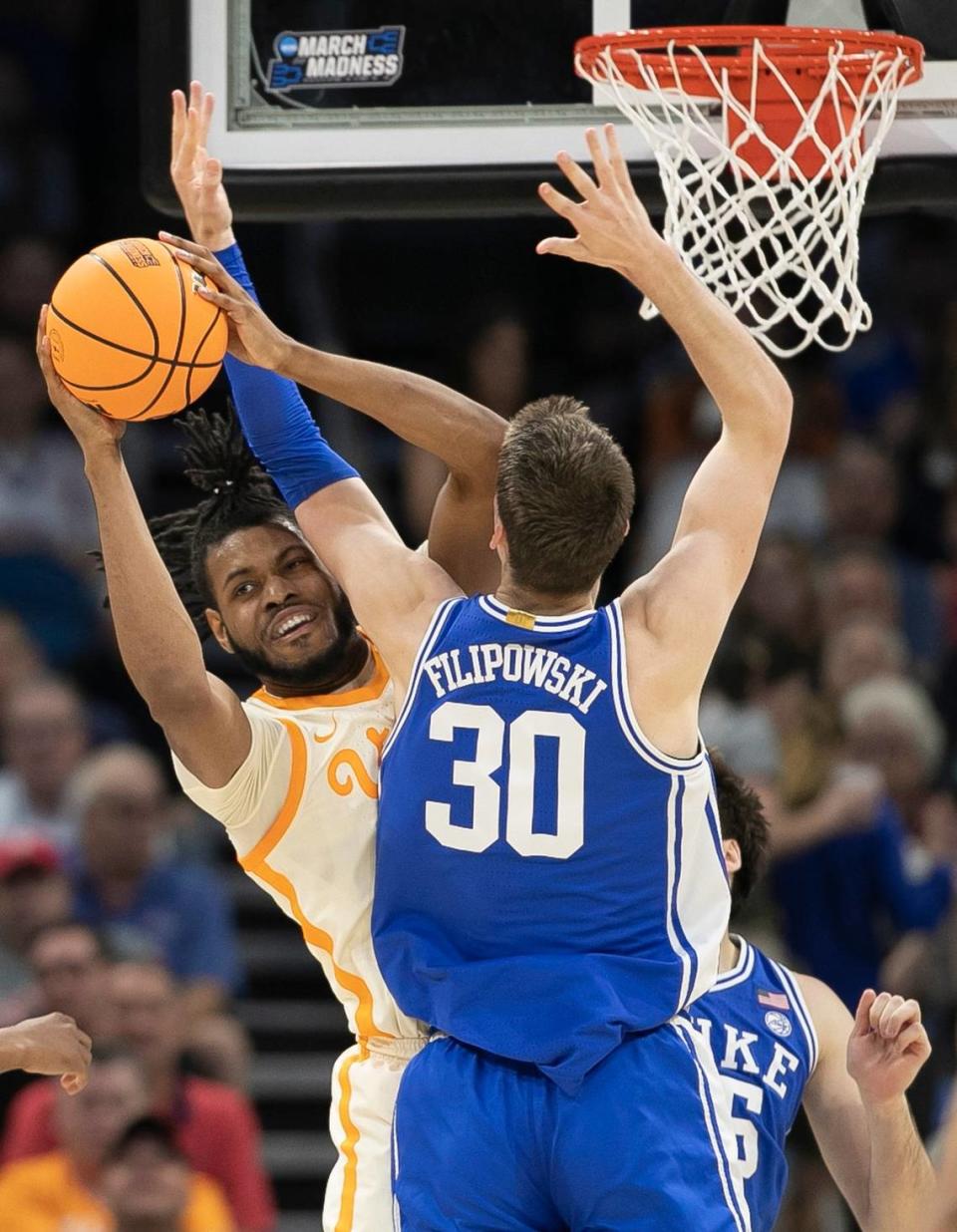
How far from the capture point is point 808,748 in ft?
22.8

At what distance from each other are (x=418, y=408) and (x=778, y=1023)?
133 cm

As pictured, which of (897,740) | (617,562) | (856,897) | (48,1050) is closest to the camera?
(48,1050)

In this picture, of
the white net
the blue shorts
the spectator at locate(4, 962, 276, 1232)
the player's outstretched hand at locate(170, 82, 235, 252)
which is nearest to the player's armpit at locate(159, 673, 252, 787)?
the blue shorts

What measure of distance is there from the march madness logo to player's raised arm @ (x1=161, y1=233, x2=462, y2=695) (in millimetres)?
839

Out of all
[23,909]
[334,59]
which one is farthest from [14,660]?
[334,59]

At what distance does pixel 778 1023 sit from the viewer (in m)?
3.82

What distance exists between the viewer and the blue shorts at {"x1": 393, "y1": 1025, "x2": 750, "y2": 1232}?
10.6ft

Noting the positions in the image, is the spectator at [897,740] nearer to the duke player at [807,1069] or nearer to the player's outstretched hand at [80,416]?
the duke player at [807,1069]

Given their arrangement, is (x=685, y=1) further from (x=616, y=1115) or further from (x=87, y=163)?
(x=87, y=163)

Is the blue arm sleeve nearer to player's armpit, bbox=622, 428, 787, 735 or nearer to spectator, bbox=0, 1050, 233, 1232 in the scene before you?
player's armpit, bbox=622, 428, 787, 735

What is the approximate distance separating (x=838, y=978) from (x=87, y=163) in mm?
5329

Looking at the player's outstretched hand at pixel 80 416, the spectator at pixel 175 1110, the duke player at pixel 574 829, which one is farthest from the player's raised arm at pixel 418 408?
the spectator at pixel 175 1110

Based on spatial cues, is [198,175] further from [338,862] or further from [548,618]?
[338,862]

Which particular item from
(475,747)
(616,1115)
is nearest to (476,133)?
(475,747)
